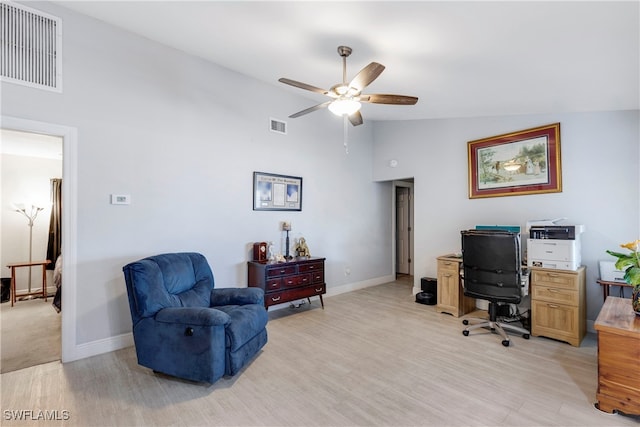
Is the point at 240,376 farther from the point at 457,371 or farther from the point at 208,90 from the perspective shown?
the point at 208,90

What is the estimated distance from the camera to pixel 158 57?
129 inches

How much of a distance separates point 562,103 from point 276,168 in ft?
11.6

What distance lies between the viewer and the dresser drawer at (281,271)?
12.3 feet

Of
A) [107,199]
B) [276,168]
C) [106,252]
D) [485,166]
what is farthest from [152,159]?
[485,166]

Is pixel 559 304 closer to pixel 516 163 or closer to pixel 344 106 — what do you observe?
pixel 516 163

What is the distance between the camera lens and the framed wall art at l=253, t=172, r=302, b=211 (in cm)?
415

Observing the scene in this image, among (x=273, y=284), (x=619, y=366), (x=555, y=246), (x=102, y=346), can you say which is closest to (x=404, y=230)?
(x=555, y=246)

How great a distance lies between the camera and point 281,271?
3840mm

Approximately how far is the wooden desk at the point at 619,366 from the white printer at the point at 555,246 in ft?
3.63

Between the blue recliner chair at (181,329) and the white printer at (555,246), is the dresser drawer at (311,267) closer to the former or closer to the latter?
the blue recliner chair at (181,329)

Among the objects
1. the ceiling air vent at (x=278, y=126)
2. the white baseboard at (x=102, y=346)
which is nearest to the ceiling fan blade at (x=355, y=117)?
the ceiling air vent at (x=278, y=126)

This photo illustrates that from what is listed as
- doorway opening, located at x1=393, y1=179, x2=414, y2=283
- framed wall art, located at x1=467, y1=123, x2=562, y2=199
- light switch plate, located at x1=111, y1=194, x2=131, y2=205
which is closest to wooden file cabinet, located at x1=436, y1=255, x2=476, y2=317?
framed wall art, located at x1=467, y1=123, x2=562, y2=199

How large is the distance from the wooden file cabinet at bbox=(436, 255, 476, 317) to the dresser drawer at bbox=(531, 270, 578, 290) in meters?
0.88

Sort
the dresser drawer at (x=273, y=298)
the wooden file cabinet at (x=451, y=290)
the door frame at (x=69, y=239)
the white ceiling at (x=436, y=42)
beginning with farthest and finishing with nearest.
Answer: the wooden file cabinet at (x=451, y=290)
the dresser drawer at (x=273, y=298)
the door frame at (x=69, y=239)
the white ceiling at (x=436, y=42)
